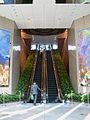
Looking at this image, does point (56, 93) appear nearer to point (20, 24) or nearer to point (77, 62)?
point (77, 62)

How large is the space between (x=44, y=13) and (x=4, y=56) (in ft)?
10.6

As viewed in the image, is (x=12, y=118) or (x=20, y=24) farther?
(x=20, y=24)

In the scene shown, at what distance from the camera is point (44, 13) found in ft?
45.6

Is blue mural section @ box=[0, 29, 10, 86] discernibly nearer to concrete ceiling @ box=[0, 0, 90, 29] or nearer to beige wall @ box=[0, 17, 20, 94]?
beige wall @ box=[0, 17, 20, 94]

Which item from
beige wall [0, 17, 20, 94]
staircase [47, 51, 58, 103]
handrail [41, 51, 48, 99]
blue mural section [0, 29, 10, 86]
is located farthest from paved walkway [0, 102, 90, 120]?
handrail [41, 51, 48, 99]

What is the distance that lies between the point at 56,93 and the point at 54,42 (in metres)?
15.9

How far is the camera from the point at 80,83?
46.6ft

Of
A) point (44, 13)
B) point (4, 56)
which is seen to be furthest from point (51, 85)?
point (44, 13)

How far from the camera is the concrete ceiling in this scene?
41.9ft

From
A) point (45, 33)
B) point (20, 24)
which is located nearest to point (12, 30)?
point (20, 24)

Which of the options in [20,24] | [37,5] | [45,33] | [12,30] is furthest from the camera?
[45,33]

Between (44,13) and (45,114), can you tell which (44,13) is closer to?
(44,13)

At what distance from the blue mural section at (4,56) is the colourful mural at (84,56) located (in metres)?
4.05

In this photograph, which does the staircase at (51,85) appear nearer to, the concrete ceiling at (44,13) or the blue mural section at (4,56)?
the blue mural section at (4,56)
